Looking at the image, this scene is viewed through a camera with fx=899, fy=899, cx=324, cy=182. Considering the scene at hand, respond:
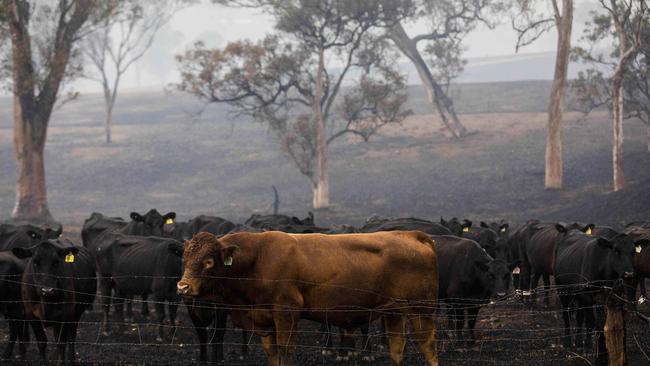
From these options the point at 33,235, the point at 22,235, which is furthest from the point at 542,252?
the point at 22,235

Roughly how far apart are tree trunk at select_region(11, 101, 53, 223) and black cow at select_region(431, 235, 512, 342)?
93.6ft

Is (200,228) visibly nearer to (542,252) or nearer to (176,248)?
(176,248)

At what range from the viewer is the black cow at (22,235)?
1767cm

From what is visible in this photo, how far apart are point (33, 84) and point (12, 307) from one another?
26913 mm

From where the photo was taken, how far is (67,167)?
6150cm

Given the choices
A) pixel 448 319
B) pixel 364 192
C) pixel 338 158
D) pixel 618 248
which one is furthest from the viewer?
pixel 338 158

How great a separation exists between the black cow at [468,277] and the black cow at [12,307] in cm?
619

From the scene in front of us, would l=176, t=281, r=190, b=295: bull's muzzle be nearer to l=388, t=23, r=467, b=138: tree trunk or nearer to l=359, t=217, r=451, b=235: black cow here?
l=359, t=217, r=451, b=235: black cow

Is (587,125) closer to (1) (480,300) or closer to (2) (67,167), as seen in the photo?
(2) (67,167)

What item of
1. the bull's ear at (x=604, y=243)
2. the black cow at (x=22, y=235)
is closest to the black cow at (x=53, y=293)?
the black cow at (x=22, y=235)

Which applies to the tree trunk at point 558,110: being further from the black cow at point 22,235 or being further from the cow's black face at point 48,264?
the cow's black face at point 48,264

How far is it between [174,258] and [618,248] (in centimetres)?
695

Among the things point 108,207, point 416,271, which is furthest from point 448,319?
point 108,207

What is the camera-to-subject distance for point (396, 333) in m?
10.5
